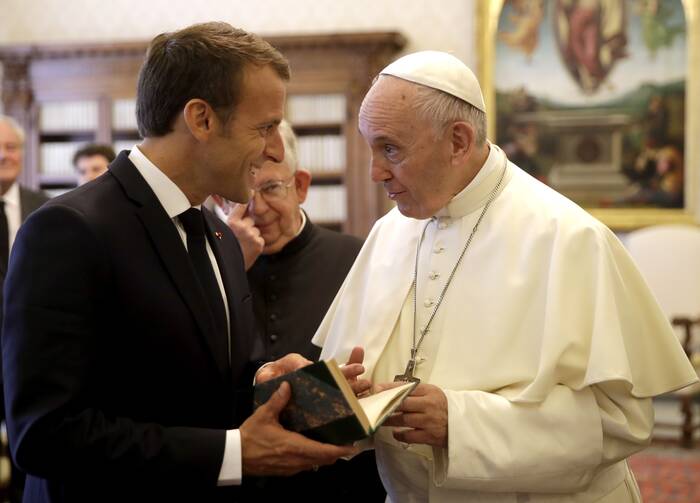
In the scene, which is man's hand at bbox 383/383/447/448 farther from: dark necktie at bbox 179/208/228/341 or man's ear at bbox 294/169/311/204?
man's ear at bbox 294/169/311/204

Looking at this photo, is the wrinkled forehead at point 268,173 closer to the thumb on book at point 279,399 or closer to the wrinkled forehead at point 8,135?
the thumb on book at point 279,399

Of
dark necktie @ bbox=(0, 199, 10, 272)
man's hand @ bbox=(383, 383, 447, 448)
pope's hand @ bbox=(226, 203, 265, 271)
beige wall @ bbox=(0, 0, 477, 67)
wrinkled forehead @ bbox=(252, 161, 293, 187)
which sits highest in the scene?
beige wall @ bbox=(0, 0, 477, 67)

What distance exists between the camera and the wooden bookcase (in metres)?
8.45

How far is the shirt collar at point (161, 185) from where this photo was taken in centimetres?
205

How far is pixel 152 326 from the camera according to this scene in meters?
1.91

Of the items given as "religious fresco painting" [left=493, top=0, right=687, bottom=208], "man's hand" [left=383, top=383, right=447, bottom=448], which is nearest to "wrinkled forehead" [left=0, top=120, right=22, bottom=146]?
"man's hand" [left=383, top=383, right=447, bottom=448]

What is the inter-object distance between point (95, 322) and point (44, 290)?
119mm

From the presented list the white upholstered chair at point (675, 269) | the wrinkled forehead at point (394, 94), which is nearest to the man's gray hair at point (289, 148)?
the wrinkled forehead at point (394, 94)

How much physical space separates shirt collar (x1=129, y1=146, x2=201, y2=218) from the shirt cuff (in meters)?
0.51

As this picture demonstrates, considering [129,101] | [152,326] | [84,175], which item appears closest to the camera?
[152,326]

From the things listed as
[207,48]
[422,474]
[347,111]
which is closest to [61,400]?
[207,48]

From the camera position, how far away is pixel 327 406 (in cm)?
188

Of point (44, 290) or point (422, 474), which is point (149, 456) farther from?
point (422, 474)

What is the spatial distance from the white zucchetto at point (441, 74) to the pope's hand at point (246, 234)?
0.83m
